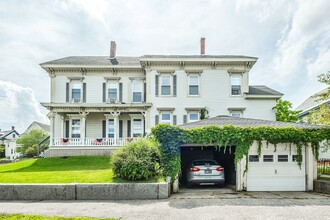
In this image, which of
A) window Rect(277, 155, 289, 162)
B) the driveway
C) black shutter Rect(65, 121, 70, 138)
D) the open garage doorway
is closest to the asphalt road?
the driveway

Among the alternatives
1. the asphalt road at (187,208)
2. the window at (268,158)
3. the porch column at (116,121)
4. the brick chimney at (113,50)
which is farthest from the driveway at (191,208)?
the brick chimney at (113,50)

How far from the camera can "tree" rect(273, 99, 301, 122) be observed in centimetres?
2347

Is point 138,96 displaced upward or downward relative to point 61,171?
upward

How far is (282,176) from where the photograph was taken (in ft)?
38.8

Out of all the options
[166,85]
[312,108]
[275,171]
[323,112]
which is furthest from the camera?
[312,108]

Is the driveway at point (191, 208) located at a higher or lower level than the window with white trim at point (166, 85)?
lower

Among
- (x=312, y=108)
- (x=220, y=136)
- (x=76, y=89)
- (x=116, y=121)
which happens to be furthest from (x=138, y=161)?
(x=312, y=108)

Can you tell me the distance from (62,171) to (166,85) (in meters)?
11.2

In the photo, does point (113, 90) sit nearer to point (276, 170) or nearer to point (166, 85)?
point (166, 85)

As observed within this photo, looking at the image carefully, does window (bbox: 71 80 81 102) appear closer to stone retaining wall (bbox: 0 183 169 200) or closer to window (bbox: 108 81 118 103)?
window (bbox: 108 81 118 103)

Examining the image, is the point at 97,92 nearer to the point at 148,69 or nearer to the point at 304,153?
the point at 148,69

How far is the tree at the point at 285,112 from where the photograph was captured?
924 inches

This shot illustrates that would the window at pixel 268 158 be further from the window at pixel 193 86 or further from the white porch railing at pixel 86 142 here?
the white porch railing at pixel 86 142

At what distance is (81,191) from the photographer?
31.8 feet
